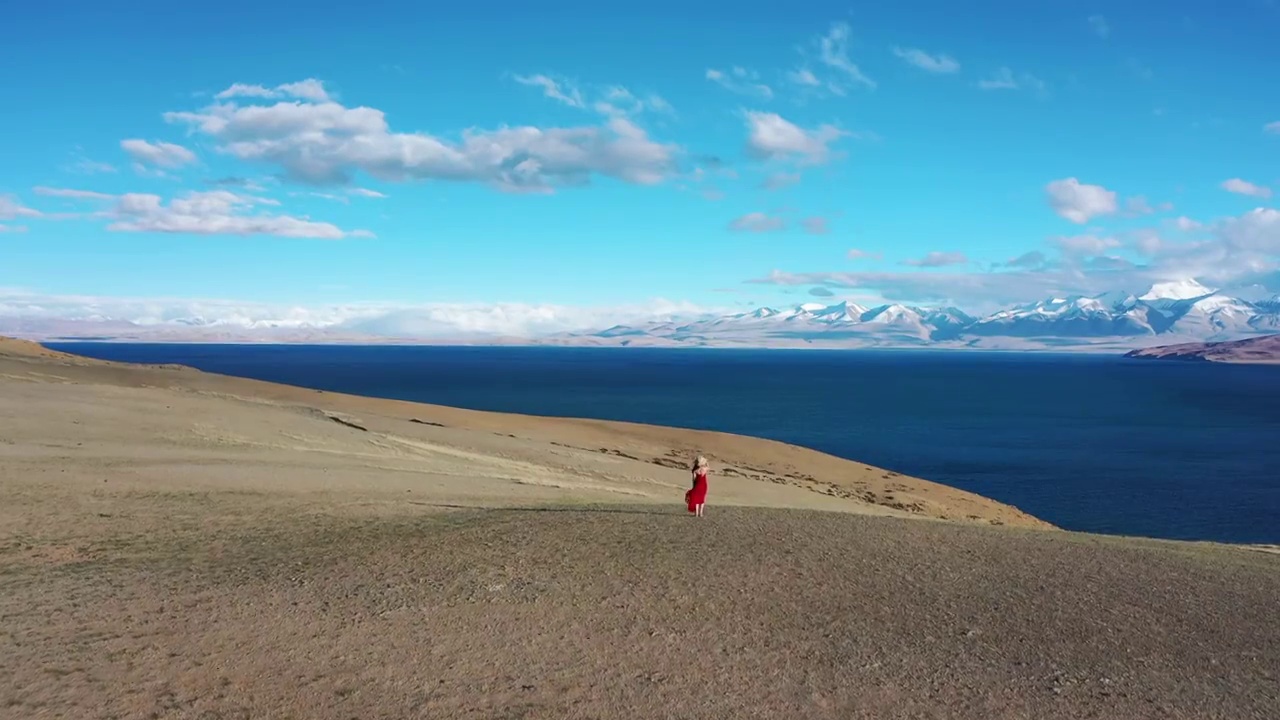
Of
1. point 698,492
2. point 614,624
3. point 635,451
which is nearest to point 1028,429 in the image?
point 635,451

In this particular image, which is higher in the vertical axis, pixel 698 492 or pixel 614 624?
pixel 698 492

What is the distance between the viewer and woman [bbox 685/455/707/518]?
1814 centimetres

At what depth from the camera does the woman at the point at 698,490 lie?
59.5 feet

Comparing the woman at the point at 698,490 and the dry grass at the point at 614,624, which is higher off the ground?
the woman at the point at 698,490

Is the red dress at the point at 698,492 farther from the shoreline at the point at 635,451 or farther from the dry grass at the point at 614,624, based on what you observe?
the shoreline at the point at 635,451

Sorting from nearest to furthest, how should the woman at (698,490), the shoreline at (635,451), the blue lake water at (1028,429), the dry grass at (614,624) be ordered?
the dry grass at (614,624) → the woman at (698,490) → the shoreline at (635,451) → the blue lake water at (1028,429)

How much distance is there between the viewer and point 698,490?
18328mm

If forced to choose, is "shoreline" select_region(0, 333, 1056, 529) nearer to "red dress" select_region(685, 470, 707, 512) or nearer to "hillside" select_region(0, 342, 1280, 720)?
"red dress" select_region(685, 470, 707, 512)

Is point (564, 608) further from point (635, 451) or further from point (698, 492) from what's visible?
point (635, 451)

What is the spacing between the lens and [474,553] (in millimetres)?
14703

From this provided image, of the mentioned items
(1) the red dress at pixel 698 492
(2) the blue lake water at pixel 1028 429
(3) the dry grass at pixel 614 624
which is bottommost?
Answer: (2) the blue lake water at pixel 1028 429

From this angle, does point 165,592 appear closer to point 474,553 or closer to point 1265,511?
point 474,553

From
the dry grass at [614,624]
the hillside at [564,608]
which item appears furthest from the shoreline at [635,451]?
the dry grass at [614,624]

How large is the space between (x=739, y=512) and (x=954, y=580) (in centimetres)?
624
